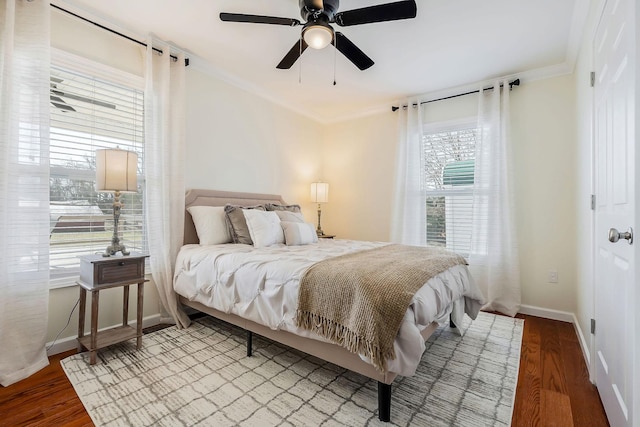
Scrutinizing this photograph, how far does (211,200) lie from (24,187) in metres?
1.49

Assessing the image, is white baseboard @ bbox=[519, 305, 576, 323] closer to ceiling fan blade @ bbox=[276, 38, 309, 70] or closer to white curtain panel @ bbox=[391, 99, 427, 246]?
white curtain panel @ bbox=[391, 99, 427, 246]

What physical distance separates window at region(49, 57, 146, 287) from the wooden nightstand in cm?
29

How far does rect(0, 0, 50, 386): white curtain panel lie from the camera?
1.87 meters

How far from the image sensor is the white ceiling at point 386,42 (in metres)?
2.29

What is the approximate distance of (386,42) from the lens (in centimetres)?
273

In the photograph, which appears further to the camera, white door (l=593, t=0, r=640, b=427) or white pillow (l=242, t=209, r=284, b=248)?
white pillow (l=242, t=209, r=284, b=248)

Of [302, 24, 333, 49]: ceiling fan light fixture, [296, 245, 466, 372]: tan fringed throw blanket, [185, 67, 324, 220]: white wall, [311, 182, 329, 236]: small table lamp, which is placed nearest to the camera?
[296, 245, 466, 372]: tan fringed throw blanket

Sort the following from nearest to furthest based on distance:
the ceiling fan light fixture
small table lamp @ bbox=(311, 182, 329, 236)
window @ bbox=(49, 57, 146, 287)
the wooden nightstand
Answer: the ceiling fan light fixture, the wooden nightstand, window @ bbox=(49, 57, 146, 287), small table lamp @ bbox=(311, 182, 329, 236)

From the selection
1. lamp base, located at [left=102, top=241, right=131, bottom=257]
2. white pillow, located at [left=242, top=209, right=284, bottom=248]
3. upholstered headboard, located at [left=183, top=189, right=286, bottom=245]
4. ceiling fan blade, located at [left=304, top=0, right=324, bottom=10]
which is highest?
ceiling fan blade, located at [left=304, top=0, right=324, bottom=10]

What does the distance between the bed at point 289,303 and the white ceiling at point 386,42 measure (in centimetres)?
155

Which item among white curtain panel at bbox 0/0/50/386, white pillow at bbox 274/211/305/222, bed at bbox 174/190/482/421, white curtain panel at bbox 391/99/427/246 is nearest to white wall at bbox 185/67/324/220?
bed at bbox 174/190/482/421

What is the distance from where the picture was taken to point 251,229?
9.43 feet

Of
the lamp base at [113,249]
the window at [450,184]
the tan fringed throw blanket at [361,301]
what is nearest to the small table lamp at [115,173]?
the lamp base at [113,249]

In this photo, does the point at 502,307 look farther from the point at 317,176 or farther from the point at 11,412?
the point at 11,412
